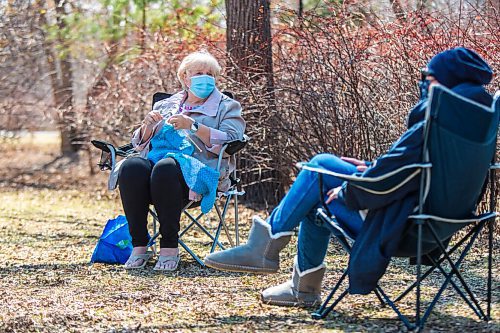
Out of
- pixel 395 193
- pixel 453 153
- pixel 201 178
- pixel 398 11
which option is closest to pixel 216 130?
pixel 201 178

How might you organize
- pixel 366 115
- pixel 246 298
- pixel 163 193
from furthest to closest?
pixel 366 115, pixel 163 193, pixel 246 298

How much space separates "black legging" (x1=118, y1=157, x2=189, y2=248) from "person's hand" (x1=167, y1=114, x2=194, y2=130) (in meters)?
0.19

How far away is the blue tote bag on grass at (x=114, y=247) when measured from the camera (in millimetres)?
5305

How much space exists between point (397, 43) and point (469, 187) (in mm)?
2492

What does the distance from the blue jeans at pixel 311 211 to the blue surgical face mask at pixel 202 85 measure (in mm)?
1623

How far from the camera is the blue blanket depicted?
4.95 meters

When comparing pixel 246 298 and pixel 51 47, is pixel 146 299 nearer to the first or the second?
pixel 246 298

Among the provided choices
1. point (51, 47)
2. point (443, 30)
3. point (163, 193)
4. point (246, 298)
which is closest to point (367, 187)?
point (246, 298)

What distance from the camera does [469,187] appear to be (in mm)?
3402

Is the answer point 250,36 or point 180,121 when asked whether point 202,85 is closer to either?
point 180,121

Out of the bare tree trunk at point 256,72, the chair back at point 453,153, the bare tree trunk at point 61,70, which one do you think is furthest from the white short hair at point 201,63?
the bare tree trunk at point 61,70

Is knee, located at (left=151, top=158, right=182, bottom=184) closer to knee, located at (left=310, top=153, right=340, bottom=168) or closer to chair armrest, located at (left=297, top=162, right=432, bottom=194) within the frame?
knee, located at (left=310, top=153, right=340, bottom=168)

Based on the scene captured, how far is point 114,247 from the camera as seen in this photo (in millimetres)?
5312

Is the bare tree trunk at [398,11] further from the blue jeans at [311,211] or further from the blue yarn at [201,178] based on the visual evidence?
the blue jeans at [311,211]
